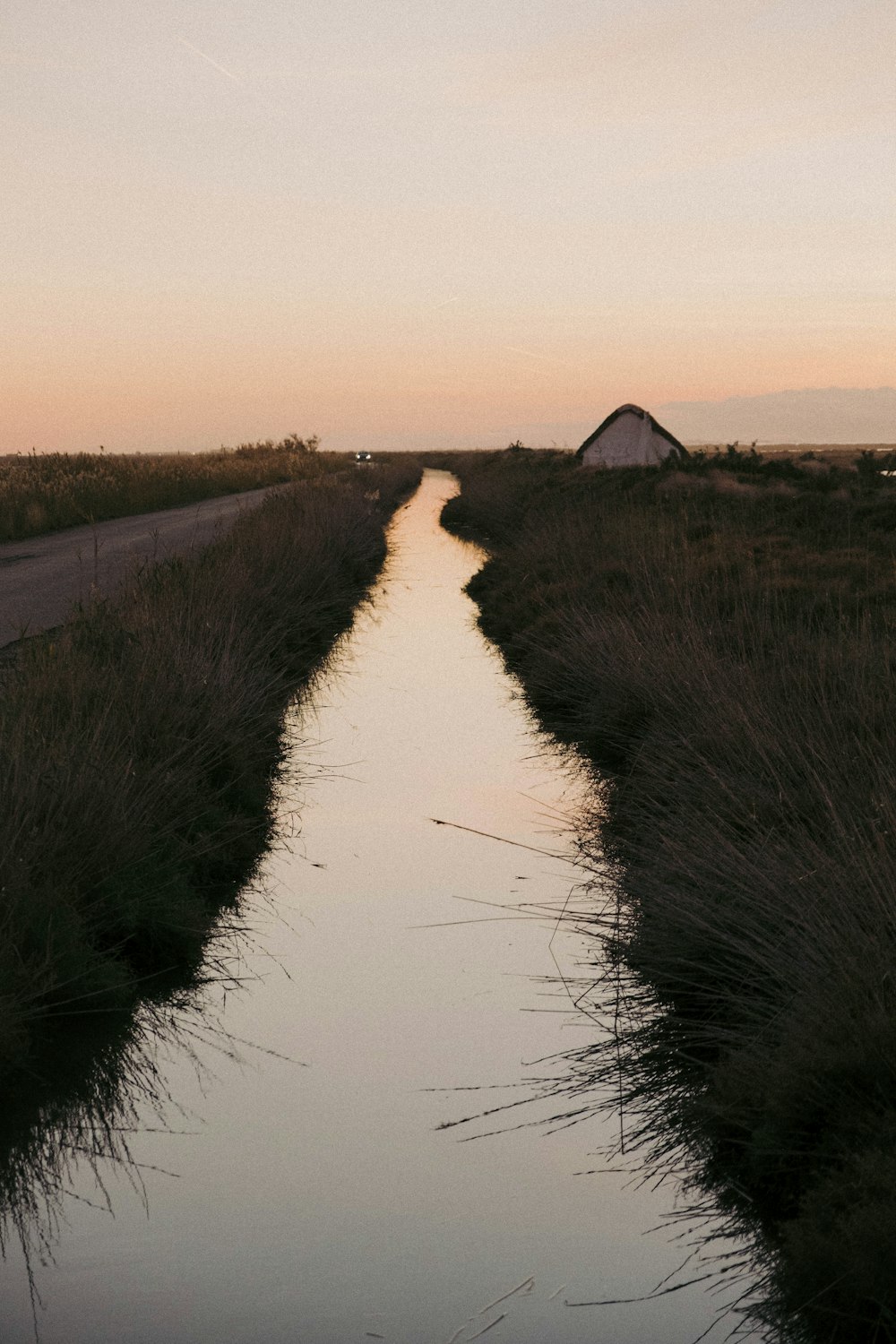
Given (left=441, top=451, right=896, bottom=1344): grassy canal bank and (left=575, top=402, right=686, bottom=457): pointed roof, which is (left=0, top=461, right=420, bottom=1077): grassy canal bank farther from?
(left=575, top=402, right=686, bottom=457): pointed roof

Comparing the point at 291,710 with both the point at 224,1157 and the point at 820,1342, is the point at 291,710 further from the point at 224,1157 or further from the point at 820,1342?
the point at 820,1342

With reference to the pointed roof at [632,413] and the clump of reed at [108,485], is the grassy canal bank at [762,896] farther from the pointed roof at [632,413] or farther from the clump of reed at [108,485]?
the pointed roof at [632,413]

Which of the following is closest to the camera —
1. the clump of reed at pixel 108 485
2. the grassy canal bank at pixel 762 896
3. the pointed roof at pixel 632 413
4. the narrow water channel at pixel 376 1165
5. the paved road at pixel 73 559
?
the narrow water channel at pixel 376 1165

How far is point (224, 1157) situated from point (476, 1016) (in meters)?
1.42

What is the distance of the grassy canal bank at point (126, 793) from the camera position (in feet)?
16.8

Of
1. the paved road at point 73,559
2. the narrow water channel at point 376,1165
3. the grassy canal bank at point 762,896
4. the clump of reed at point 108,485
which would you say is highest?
the clump of reed at point 108,485

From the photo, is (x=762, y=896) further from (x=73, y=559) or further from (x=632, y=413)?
(x=632, y=413)

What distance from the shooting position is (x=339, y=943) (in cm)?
617

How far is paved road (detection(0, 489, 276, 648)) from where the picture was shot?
14.1 m

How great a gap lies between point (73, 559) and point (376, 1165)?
701 inches

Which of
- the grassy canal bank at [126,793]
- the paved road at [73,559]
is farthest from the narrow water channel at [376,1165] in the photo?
the paved road at [73,559]

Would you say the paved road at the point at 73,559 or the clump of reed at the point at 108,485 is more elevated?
the clump of reed at the point at 108,485

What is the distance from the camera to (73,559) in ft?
67.8

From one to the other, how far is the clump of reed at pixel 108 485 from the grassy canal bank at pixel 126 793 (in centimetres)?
307
